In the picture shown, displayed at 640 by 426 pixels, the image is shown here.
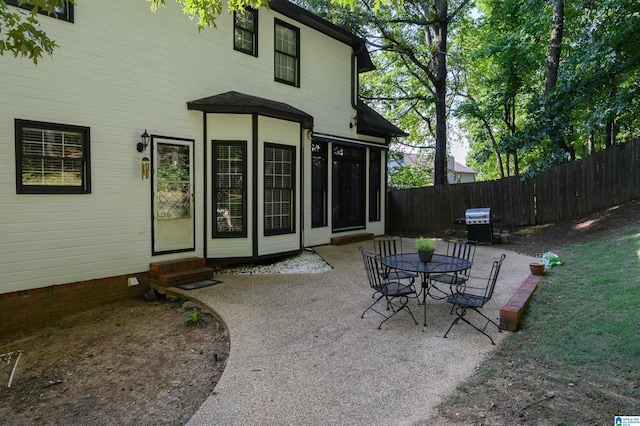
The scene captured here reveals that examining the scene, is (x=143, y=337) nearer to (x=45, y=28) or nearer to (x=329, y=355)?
(x=329, y=355)

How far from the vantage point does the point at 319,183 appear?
10.3 m

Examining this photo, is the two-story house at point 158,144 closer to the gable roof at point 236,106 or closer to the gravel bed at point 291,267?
the gable roof at point 236,106

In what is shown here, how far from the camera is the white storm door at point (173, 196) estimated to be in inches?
278

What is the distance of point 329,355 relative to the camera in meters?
3.93

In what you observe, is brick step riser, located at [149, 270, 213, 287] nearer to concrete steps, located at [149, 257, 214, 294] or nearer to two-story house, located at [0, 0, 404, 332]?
concrete steps, located at [149, 257, 214, 294]

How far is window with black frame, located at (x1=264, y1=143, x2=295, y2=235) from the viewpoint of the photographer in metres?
8.27

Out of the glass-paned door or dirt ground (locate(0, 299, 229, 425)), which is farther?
the glass-paned door

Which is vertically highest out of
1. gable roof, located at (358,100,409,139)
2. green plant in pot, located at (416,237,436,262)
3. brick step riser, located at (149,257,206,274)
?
gable roof, located at (358,100,409,139)

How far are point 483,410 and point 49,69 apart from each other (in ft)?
23.4

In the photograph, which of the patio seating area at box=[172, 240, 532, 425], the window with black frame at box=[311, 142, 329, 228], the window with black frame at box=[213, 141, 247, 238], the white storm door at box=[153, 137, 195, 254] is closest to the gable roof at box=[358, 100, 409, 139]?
the window with black frame at box=[311, 142, 329, 228]

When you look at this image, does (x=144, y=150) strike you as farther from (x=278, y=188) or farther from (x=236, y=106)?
(x=278, y=188)

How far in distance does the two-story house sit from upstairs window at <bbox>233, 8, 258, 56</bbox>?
31 mm

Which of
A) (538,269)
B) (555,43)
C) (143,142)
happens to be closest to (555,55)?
(555,43)

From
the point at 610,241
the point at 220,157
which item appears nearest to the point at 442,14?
the point at 610,241
